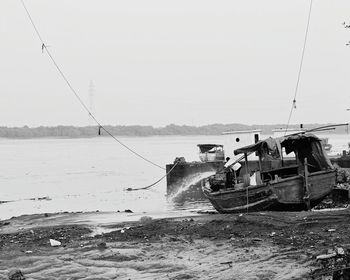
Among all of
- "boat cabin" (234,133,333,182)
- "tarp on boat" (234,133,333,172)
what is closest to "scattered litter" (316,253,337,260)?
"boat cabin" (234,133,333,182)

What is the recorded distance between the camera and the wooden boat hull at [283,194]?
661 inches

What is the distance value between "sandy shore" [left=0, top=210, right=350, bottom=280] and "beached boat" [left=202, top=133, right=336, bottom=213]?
10.3 ft

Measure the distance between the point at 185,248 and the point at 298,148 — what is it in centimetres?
982

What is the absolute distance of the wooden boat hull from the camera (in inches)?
661

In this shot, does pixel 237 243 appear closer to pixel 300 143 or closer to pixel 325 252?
pixel 325 252

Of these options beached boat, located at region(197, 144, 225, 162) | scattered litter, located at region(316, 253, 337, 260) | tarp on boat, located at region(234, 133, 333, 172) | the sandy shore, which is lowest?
the sandy shore

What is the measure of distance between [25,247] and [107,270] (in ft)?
10.5

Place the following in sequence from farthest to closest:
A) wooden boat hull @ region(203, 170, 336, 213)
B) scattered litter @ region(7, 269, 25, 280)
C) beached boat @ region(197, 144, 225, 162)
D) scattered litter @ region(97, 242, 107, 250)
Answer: beached boat @ region(197, 144, 225, 162), wooden boat hull @ region(203, 170, 336, 213), scattered litter @ region(97, 242, 107, 250), scattered litter @ region(7, 269, 25, 280)

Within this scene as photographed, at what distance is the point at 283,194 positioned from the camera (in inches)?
661

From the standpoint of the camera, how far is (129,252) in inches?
430

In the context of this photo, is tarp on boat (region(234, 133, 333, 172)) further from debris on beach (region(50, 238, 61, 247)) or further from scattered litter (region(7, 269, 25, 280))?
scattered litter (region(7, 269, 25, 280))

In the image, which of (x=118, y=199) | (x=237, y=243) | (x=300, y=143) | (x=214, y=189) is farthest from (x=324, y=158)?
(x=118, y=199)

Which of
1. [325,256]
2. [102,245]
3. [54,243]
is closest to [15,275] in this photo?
[102,245]

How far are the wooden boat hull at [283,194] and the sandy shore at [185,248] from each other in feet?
10.1
